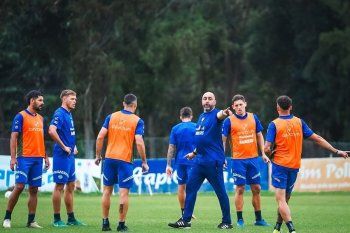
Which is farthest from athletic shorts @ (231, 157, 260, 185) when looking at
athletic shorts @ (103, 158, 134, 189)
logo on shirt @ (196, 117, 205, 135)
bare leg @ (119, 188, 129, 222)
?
bare leg @ (119, 188, 129, 222)

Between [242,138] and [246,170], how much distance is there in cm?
68

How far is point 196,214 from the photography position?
20953 mm

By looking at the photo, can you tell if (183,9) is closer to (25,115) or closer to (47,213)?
(47,213)

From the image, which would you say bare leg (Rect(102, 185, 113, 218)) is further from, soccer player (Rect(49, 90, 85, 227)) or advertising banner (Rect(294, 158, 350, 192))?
advertising banner (Rect(294, 158, 350, 192))

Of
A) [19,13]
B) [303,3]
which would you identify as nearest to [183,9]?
[303,3]

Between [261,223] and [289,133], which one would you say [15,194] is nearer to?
[261,223]

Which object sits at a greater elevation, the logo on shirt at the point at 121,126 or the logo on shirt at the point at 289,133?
the logo on shirt at the point at 121,126

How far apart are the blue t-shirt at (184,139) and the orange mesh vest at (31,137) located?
336 centimetres

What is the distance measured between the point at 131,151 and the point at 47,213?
6.08 metres

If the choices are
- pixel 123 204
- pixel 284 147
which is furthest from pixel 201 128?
pixel 284 147

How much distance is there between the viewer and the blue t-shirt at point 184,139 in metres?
19.0

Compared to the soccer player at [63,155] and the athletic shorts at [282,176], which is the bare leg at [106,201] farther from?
the athletic shorts at [282,176]

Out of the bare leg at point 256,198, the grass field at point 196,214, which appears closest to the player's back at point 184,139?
the grass field at point 196,214

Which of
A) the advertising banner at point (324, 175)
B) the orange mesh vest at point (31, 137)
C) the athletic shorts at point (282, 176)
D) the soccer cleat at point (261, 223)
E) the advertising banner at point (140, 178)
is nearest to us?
the athletic shorts at point (282, 176)
